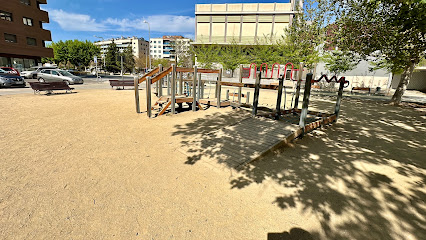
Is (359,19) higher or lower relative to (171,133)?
higher

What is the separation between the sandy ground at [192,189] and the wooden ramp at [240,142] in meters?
0.25

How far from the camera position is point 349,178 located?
4.09 metres

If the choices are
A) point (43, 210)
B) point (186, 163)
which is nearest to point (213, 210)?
point (186, 163)

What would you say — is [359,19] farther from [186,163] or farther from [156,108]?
[186,163]

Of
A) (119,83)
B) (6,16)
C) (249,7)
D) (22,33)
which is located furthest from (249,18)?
(6,16)

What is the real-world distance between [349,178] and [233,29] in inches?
1767

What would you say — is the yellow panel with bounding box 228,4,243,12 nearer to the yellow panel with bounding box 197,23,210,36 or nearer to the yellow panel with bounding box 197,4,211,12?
the yellow panel with bounding box 197,4,211,12

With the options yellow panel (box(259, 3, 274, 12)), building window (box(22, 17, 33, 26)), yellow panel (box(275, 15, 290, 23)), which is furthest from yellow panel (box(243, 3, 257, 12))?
building window (box(22, 17, 33, 26))

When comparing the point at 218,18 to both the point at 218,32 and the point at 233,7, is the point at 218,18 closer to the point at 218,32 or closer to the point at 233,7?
the point at 218,32

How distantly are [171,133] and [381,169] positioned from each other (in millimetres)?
5339

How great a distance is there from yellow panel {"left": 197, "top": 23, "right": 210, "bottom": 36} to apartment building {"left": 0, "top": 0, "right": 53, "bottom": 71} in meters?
26.6

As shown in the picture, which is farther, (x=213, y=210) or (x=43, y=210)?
(x=213, y=210)

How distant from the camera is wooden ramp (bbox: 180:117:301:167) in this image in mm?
4848

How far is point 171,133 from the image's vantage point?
650cm
